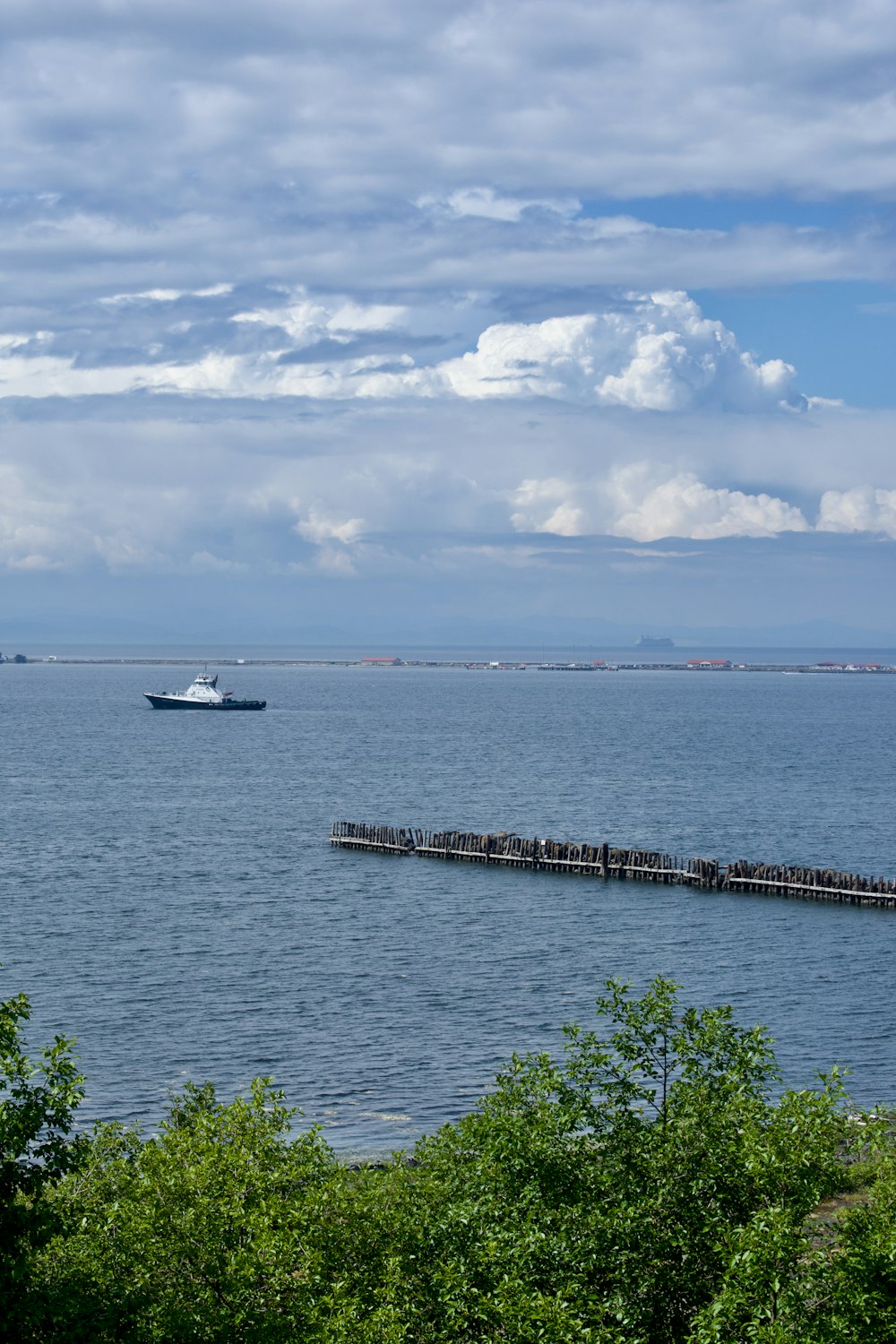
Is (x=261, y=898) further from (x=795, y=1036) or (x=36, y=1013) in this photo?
(x=795, y=1036)

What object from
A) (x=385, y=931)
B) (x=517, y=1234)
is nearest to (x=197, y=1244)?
(x=517, y=1234)

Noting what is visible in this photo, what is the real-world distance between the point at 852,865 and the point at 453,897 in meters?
25.9

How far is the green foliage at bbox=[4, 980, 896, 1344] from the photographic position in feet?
61.5

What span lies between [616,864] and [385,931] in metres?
20.0

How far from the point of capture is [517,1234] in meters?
20.5

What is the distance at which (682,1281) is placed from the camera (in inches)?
806

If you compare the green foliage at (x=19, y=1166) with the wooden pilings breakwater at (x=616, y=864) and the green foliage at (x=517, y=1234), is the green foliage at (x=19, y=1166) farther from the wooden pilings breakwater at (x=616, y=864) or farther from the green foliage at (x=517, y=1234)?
the wooden pilings breakwater at (x=616, y=864)

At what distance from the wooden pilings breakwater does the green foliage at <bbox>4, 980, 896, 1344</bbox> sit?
2029 inches

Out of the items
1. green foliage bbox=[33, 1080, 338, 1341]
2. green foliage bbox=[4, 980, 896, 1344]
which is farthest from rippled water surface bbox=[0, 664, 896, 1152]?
green foliage bbox=[4, 980, 896, 1344]

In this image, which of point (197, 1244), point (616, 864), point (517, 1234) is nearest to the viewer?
point (517, 1234)

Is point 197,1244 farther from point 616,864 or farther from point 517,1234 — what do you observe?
point 616,864

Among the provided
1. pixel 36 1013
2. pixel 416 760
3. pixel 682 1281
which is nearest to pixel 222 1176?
pixel 682 1281

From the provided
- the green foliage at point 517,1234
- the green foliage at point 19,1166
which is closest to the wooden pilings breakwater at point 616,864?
the green foliage at point 517,1234

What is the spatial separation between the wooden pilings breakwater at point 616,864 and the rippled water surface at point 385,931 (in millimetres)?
1764
